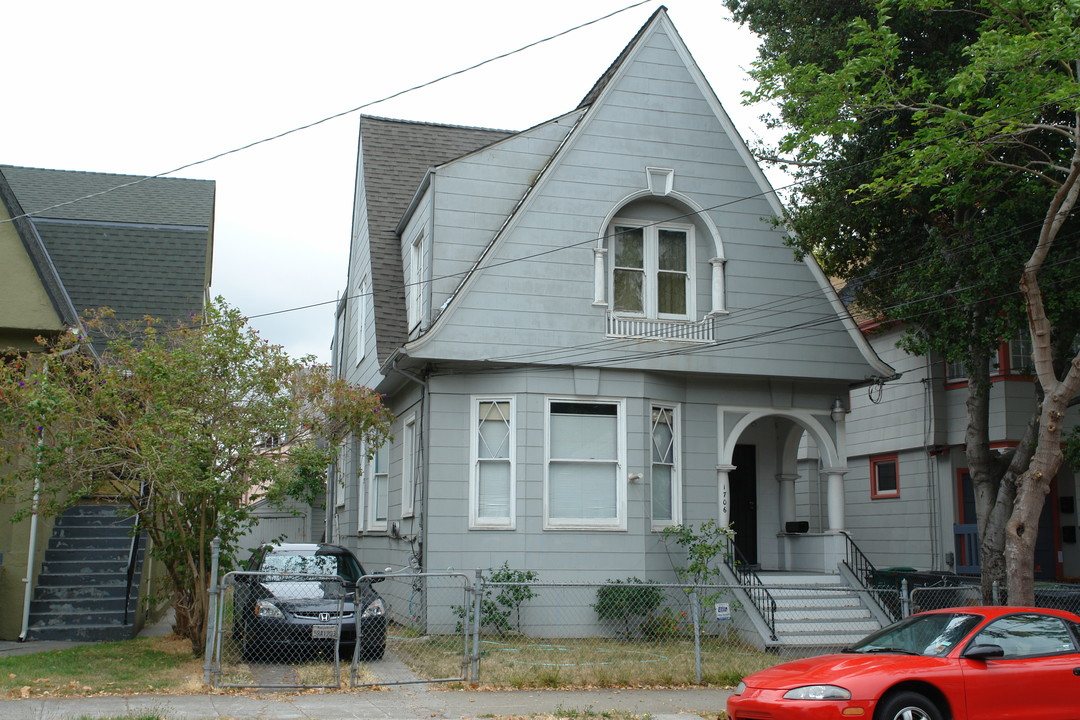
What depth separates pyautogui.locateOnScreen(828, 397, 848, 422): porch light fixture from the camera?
16828 millimetres

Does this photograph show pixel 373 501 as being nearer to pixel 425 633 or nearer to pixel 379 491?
pixel 379 491

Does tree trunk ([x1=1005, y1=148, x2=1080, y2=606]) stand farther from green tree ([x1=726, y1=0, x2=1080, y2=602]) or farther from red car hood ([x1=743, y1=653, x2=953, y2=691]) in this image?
red car hood ([x1=743, y1=653, x2=953, y2=691])

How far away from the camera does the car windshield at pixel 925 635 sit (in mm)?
8742

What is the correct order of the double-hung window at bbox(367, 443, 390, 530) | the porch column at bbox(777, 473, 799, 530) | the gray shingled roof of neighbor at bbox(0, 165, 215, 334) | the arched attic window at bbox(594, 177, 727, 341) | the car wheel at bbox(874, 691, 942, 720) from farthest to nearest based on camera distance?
the gray shingled roof of neighbor at bbox(0, 165, 215, 334)
the double-hung window at bbox(367, 443, 390, 530)
the porch column at bbox(777, 473, 799, 530)
the arched attic window at bbox(594, 177, 727, 341)
the car wheel at bbox(874, 691, 942, 720)

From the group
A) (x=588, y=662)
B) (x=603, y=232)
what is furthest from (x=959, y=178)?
(x=588, y=662)

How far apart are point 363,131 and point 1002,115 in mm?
12602

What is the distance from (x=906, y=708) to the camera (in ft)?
26.7

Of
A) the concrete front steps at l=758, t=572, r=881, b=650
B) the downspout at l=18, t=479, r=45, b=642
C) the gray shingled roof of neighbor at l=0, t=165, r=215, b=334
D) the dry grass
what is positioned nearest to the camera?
the dry grass

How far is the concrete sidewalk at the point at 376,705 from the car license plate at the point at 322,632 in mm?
1503

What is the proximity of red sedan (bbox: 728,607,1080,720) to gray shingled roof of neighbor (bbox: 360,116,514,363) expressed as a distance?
36.8 feet

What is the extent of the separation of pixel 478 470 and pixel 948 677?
8.31 m

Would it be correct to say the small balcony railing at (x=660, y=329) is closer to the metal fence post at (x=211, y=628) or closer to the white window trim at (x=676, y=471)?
the white window trim at (x=676, y=471)

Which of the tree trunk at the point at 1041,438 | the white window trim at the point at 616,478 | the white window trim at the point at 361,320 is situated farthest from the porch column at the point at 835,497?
the white window trim at the point at 361,320

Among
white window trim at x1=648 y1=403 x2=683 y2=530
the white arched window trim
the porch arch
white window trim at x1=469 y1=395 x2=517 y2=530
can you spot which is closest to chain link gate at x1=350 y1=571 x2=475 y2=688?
white window trim at x1=469 y1=395 x2=517 y2=530
